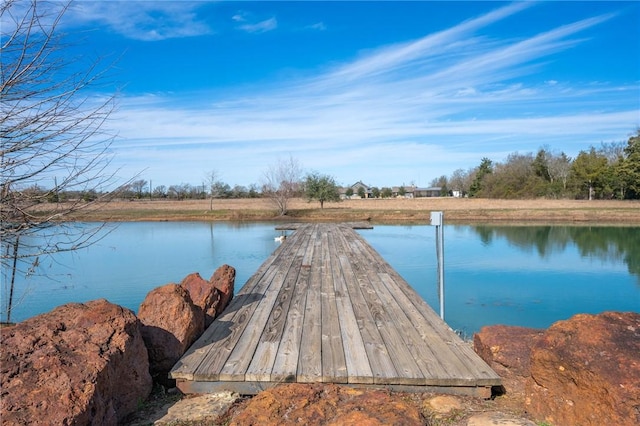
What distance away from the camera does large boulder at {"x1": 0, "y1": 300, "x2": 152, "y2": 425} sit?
2.05m

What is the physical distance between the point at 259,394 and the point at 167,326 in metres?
1.19

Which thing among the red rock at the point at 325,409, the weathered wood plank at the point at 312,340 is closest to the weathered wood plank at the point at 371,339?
the weathered wood plank at the point at 312,340

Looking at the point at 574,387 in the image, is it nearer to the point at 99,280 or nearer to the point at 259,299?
the point at 259,299

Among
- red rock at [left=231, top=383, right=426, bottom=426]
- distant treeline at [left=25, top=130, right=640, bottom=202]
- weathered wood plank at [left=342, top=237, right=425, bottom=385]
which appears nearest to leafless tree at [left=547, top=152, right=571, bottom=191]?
distant treeline at [left=25, top=130, right=640, bottom=202]

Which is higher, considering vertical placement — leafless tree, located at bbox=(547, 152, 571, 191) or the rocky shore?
leafless tree, located at bbox=(547, 152, 571, 191)

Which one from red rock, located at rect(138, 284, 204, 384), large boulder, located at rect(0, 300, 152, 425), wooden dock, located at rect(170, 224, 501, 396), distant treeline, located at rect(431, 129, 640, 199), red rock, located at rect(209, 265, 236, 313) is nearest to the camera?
large boulder, located at rect(0, 300, 152, 425)

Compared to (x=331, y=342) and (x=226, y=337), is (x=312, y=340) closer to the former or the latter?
(x=331, y=342)

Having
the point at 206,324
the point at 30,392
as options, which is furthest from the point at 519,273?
the point at 30,392

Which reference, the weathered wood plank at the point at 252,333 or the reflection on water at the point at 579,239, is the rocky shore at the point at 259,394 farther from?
→ the reflection on water at the point at 579,239

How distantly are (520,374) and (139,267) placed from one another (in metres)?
11.1

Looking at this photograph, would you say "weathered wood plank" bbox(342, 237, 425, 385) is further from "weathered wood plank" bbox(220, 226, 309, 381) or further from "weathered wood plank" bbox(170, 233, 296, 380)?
"weathered wood plank" bbox(170, 233, 296, 380)

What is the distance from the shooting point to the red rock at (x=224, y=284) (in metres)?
4.63

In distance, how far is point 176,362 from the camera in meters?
3.20

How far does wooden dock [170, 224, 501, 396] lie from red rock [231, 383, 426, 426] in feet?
1.66
